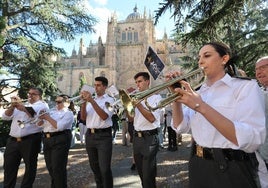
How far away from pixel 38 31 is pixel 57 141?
44.0 feet

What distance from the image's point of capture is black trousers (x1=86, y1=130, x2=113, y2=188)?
529 centimetres

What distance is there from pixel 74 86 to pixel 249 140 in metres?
74.7

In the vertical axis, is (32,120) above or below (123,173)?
above

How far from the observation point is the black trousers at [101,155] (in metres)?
5.29

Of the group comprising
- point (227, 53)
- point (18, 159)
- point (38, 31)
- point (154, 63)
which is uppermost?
point (38, 31)

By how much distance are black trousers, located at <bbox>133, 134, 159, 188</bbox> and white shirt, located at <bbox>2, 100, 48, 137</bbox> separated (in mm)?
2159

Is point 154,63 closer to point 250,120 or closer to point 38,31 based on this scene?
point 250,120

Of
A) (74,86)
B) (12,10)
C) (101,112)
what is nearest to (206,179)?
(101,112)

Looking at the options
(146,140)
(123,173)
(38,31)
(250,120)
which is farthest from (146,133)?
(38,31)

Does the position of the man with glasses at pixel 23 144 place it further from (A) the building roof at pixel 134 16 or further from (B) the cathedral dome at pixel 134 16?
(B) the cathedral dome at pixel 134 16

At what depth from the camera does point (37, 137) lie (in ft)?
20.2

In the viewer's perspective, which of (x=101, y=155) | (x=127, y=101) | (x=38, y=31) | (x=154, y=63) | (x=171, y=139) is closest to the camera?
(x=127, y=101)

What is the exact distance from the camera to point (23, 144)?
233 inches

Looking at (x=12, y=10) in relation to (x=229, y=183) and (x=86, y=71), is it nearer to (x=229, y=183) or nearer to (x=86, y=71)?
(x=229, y=183)
